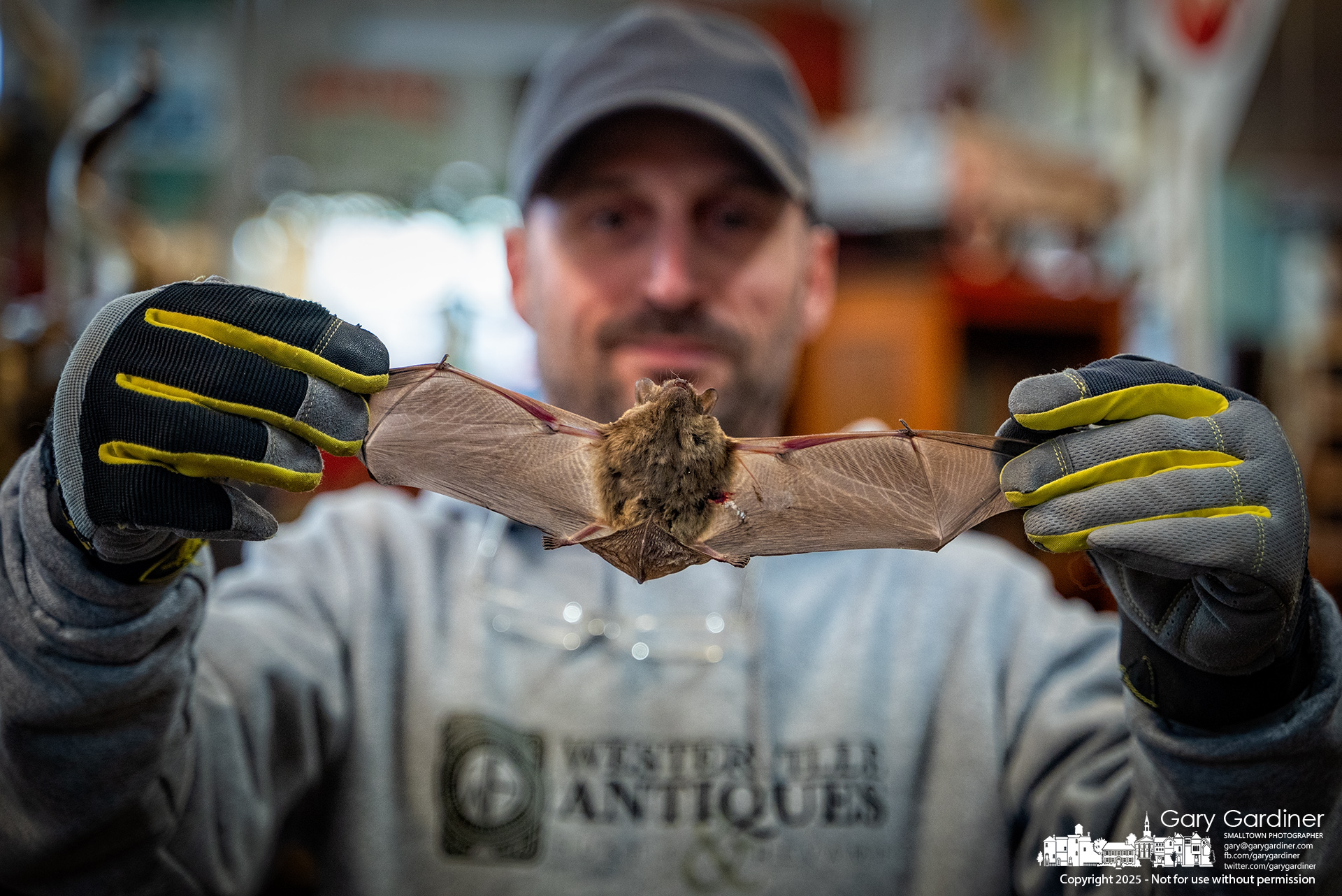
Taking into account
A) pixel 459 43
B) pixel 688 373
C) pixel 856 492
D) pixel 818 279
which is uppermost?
pixel 459 43

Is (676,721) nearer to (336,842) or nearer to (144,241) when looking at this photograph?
(336,842)

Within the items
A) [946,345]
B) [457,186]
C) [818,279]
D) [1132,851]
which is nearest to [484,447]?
[1132,851]

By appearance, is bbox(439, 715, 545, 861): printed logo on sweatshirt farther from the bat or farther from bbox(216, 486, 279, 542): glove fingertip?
bbox(216, 486, 279, 542): glove fingertip

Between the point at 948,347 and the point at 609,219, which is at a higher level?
the point at 948,347

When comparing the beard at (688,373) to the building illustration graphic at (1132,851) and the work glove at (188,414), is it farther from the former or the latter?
the building illustration graphic at (1132,851)

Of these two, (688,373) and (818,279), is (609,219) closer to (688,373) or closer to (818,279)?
(688,373)

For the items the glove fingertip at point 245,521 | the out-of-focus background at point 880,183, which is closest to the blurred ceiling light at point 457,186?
the out-of-focus background at point 880,183
